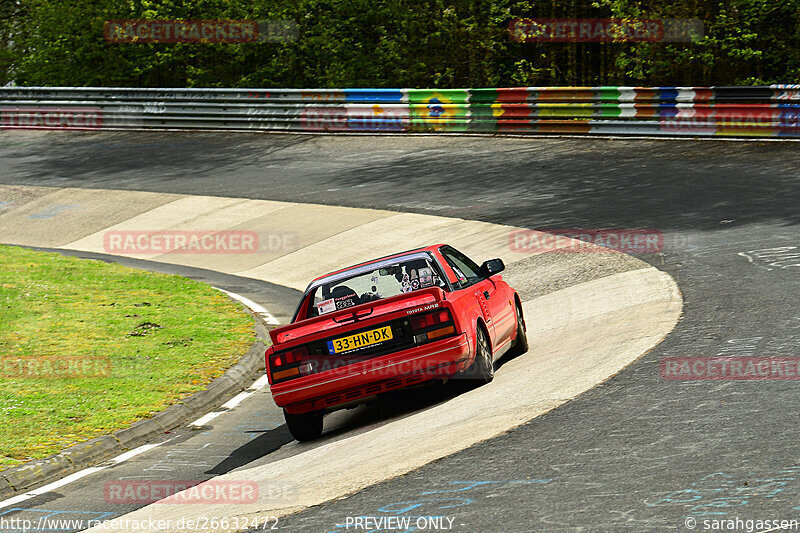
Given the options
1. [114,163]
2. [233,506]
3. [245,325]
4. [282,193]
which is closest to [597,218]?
[245,325]

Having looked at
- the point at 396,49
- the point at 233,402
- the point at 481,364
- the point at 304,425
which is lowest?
the point at 233,402

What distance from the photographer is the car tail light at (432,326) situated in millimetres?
8344

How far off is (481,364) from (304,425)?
63.8 inches

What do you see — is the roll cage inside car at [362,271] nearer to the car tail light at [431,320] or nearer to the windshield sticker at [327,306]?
the windshield sticker at [327,306]

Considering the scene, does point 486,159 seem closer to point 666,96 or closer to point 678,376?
point 666,96

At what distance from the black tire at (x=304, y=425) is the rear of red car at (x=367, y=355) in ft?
0.27

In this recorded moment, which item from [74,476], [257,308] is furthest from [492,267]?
[257,308]

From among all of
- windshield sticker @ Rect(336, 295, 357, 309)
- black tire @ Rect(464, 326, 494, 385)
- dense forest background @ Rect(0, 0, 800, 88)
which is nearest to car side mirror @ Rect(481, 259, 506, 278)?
black tire @ Rect(464, 326, 494, 385)

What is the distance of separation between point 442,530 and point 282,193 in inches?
679

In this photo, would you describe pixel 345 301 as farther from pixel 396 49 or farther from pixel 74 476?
pixel 396 49

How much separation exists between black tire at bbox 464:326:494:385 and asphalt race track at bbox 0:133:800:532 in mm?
453

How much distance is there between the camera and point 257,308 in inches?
597

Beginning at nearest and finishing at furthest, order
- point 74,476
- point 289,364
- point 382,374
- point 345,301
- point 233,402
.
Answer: point 74,476
point 382,374
point 289,364
point 345,301
point 233,402

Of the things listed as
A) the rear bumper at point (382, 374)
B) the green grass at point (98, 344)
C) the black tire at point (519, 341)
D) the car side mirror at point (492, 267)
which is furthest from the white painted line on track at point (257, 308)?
the rear bumper at point (382, 374)
